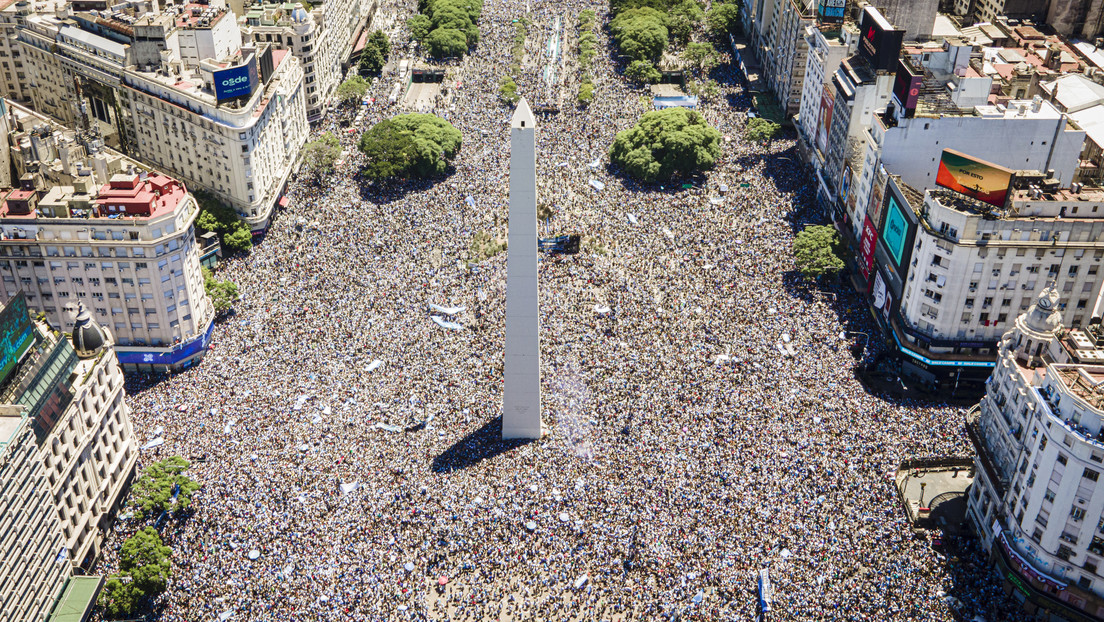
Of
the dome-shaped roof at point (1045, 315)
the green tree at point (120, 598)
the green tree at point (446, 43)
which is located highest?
the dome-shaped roof at point (1045, 315)

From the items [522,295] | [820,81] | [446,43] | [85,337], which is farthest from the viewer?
[446,43]

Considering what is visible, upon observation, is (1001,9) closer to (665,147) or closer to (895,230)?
(665,147)

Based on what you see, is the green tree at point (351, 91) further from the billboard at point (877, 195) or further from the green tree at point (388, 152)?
the billboard at point (877, 195)

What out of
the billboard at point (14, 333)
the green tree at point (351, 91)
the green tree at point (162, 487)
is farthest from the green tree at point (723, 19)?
the billboard at point (14, 333)

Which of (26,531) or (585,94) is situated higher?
(26,531)

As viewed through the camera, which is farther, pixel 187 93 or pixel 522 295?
pixel 187 93

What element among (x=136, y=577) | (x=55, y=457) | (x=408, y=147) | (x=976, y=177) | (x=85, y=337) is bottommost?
(x=136, y=577)

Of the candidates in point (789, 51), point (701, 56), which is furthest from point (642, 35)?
point (789, 51)
